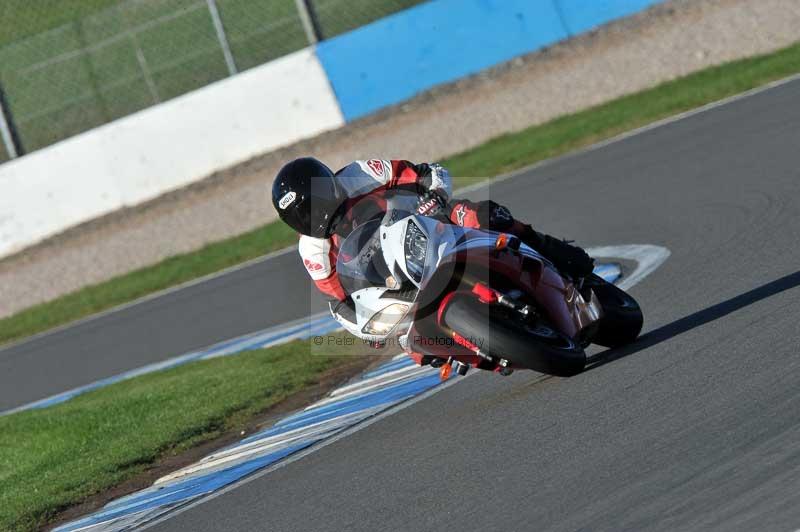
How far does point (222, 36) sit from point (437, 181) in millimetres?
14669

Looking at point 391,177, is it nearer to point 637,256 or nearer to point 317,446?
point 317,446

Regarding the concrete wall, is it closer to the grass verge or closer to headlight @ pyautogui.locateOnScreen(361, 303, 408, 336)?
the grass verge

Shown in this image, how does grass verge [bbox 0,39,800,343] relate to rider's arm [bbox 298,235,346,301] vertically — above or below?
below


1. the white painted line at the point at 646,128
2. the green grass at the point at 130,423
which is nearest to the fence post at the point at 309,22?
the white painted line at the point at 646,128

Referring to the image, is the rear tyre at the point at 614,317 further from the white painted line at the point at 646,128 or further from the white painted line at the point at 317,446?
the white painted line at the point at 646,128

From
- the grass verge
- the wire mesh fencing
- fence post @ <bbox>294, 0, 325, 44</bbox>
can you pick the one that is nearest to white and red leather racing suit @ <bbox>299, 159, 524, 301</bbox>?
the grass verge

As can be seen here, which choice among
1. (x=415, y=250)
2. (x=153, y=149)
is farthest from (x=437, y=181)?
(x=153, y=149)

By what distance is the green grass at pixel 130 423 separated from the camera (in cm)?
849

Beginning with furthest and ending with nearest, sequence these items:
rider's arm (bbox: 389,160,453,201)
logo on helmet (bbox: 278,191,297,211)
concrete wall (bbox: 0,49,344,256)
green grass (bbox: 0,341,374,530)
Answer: concrete wall (bbox: 0,49,344,256), green grass (bbox: 0,341,374,530), rider's arm (bbox: 389,160,453,201), logo on helmet (bbox: 278,191,297,211)

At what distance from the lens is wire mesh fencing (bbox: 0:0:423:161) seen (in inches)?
833

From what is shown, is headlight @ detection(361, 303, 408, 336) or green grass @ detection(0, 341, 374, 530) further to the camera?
green grass @ detection(0, 341, 374, 530)

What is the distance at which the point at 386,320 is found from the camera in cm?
636

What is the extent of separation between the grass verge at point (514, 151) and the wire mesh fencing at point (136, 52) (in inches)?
158

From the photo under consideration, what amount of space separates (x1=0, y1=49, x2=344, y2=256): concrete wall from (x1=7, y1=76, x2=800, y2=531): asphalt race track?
9.12 meters
